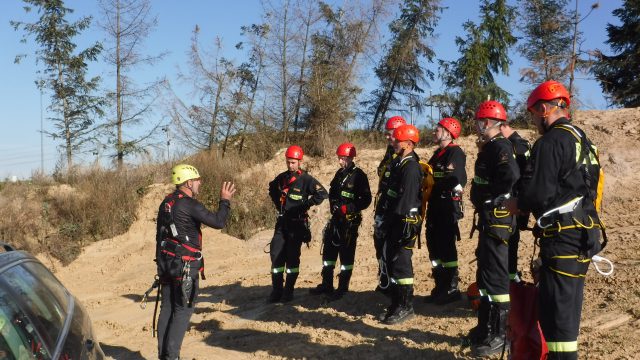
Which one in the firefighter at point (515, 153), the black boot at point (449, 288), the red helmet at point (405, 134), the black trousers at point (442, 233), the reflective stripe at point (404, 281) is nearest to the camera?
the firefighter at point (515, 153)

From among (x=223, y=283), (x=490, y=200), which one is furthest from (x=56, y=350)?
(x=223, y=283)

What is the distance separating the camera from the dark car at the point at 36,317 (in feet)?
8.89

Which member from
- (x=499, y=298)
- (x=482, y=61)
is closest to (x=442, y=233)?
(x=499, y=298)

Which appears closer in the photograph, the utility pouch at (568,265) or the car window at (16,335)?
the car window at (16,335)

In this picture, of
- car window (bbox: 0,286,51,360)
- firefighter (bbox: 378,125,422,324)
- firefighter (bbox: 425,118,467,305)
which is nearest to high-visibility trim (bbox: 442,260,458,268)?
firefighter (bbox: 425,118,467,305)

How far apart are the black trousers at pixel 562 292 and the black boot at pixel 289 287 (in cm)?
472

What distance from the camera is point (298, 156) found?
27.4ft

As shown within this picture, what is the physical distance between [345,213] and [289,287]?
57.0 inches

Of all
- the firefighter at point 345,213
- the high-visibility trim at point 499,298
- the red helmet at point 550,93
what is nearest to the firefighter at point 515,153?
the high-visibility trim at point 499,298

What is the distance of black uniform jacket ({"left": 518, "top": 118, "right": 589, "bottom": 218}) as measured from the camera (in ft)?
12.5

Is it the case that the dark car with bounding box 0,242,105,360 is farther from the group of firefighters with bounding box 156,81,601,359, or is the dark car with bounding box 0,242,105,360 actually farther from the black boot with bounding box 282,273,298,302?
the black boot with bounding box 282,273,298,302

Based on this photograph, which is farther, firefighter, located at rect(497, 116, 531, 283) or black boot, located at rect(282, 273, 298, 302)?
black boot, located at rect(282, 273, 298, 302)

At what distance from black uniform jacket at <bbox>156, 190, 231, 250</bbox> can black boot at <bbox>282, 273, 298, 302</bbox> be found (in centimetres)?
252

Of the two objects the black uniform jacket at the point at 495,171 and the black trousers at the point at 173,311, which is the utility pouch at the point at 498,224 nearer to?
the black uniform jacket at the point at 495,171
